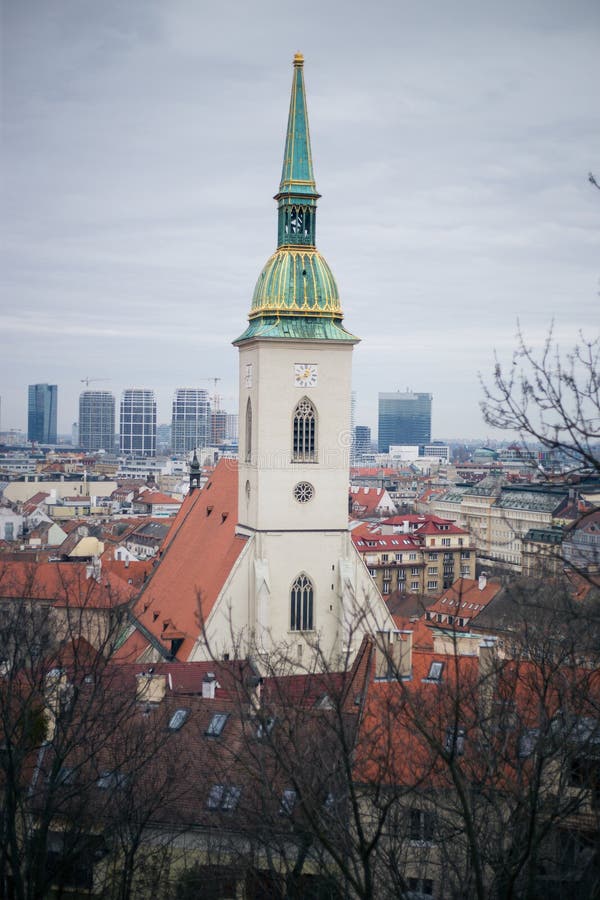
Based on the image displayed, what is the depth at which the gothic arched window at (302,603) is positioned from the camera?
42.5 metres

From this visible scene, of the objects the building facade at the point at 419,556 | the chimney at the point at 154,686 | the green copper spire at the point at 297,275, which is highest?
the green copper spire at the point at 297,275

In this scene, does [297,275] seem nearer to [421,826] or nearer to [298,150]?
[298,150]

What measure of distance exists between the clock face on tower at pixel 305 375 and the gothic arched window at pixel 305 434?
1.89 ft

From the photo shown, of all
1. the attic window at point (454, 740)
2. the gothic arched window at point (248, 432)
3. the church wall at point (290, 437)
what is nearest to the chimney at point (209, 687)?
the church wall at point (290, 437)

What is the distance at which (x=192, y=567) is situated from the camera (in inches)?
1895

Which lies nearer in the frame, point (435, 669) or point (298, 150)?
point (435, 669)

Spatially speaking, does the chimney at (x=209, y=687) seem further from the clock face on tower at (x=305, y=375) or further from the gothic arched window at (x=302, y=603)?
the clock face on tower at (x=305, y=375)

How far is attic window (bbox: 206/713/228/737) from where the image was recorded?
1131 inches

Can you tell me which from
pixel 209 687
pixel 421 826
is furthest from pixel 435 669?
pixel 421 826

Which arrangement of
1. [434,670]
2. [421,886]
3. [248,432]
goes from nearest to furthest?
1. [421,886]
2. [434,670]
3. [248,432]

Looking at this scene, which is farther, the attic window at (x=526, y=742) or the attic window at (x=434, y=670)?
the attic window at (x=434, y=670)

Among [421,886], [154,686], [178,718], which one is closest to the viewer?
[421,886]

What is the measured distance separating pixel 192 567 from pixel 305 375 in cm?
981

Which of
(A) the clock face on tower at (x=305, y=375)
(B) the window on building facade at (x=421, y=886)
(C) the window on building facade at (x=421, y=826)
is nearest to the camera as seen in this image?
(C) the window on building facade at (x=421, y=826)
